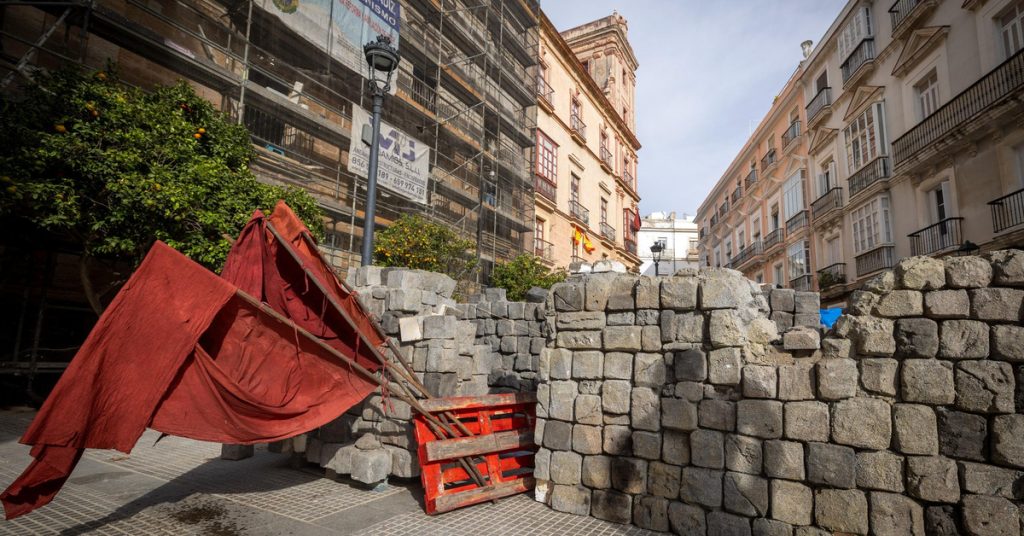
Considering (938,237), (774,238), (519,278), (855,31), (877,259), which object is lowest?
(519,278)

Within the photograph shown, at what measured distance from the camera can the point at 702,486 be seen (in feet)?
13.9

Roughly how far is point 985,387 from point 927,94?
50.7 ft

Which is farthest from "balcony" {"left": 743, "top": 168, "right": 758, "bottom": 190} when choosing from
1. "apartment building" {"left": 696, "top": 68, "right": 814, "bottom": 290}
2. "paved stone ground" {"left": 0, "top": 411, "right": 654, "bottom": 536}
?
Answer: "paved stone ground" {"left": 0, "top": 411, "right": 654, "bottom": 536}

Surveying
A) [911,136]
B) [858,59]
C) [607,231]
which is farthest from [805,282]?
[607,231]

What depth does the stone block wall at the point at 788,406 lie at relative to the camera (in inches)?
133

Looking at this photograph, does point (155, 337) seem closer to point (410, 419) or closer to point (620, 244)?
point (410, 419)

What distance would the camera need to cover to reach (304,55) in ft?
46.3

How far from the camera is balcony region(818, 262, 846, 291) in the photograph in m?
18.6

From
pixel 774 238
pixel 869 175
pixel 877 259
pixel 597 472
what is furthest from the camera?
pixel 774 238

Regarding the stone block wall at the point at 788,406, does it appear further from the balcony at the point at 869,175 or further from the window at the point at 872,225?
the balcony at the point at 869,175

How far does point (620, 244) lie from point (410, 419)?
90.1ft

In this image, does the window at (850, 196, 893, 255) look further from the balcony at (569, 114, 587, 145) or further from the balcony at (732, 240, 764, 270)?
the balcony at (569, 114, 587, 145)

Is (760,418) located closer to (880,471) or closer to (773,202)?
(880,471)

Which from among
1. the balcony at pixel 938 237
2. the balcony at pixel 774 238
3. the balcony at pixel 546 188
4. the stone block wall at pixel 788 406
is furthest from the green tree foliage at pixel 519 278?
the balcony at pixel 774 238
